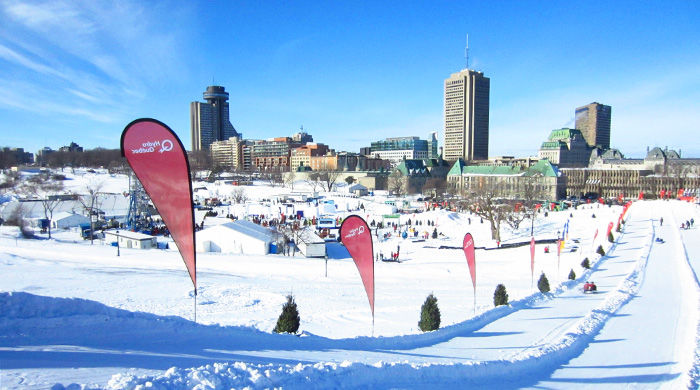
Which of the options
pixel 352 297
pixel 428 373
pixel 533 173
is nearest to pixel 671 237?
pixel 352 297

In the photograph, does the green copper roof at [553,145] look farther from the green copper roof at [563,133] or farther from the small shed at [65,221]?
the small shed at [65,221]

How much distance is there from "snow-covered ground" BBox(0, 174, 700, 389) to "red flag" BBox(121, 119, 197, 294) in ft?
6.90

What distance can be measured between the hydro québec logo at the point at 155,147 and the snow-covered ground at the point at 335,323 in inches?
118

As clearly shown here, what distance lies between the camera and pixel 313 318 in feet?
42.5

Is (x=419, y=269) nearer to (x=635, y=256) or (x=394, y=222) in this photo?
(x=635, y=256)

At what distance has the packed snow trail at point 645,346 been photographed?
7.87 m

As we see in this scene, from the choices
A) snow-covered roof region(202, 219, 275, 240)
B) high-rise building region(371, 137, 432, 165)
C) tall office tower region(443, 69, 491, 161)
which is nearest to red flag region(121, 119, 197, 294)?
snow-covered roof region(202, 219, 275, 240)

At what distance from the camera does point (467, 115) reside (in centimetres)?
15612

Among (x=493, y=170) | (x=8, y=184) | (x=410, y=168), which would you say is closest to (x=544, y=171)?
(x=493, y=170)

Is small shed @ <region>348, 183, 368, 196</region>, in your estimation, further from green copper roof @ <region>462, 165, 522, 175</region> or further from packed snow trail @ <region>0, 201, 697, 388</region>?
packed snow trail @ <region>0, 201, 697, 388</region>

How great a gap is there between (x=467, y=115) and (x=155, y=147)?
519 feet

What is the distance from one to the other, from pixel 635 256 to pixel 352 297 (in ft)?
62.6

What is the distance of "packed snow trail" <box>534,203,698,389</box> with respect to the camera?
787 centimetres

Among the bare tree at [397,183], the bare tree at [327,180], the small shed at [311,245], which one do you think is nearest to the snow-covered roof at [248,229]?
the small shed at [311,245]
